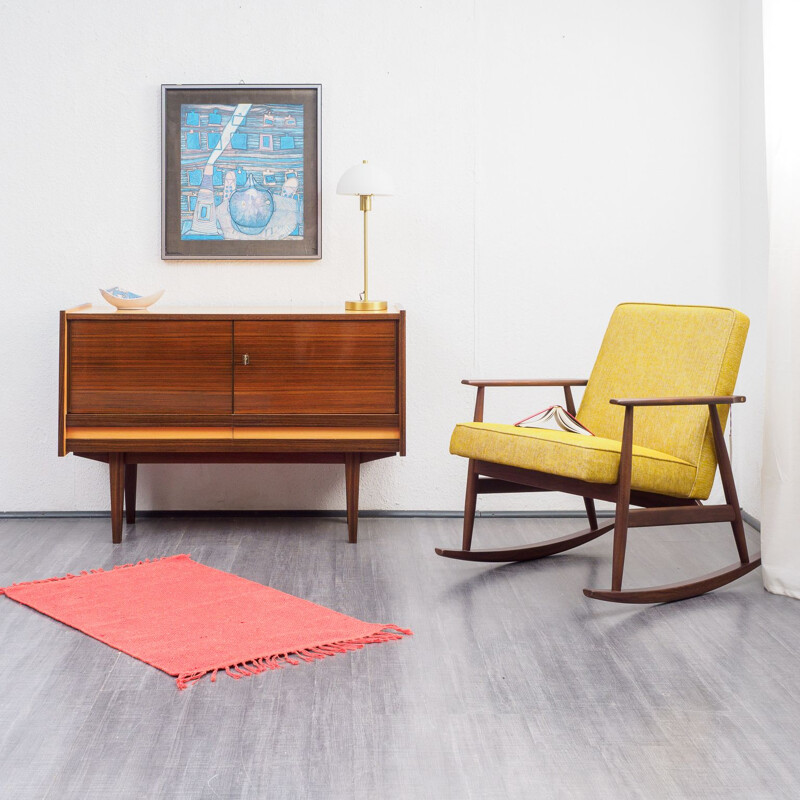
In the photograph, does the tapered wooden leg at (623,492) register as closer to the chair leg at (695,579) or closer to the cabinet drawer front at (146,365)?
the chair leg at (695,579)

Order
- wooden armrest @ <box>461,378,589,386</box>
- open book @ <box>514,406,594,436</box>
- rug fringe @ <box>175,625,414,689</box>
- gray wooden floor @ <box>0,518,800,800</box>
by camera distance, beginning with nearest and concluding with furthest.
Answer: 1. gray wooden floor @ <box>0,518,800,800</box>
2. rug fringe @ <box>175,625,414,689</box>
3. open book @ <box>514,406,594,436</box>
4. wooden armrest @ <box>461,378,589,386</box>

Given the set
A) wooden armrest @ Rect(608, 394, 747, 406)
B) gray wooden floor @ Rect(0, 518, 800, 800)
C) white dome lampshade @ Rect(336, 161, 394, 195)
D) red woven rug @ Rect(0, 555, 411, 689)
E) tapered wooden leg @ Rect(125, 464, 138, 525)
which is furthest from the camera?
tapered wooden leg @ Rect(125, 464, 138, 525)

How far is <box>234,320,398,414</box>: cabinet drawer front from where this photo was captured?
3670 mm

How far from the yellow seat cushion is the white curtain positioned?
0.32m

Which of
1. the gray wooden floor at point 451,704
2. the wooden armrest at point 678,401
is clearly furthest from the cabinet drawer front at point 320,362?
the wooden armrest at point 678,401

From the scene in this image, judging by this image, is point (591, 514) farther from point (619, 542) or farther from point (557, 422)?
point (619, 542)

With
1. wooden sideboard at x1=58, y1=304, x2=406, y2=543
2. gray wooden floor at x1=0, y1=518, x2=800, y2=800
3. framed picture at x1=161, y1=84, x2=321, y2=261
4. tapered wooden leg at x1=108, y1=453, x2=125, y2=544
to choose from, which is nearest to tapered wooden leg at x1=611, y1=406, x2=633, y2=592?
gray wooden floor at x1=0, y1=518, x2=800, y2=800

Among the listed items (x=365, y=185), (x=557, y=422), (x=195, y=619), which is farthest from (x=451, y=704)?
(x=365, y=185)

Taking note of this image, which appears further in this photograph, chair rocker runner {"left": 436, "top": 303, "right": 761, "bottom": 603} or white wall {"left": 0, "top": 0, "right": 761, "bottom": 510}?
white wall {"left": 0, "top": 0, "right": 761, "bottom": 510}

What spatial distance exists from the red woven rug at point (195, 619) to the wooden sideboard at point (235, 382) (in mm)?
584

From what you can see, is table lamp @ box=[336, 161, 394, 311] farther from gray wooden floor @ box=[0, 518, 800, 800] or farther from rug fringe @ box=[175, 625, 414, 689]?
rug fringe @ box=[175, 625, 414, 689]

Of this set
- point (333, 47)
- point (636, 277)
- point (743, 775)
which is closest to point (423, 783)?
point (743, 775)

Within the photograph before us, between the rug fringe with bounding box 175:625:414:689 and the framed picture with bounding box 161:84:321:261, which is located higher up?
the framed picture with bounding box 161:84:321:261

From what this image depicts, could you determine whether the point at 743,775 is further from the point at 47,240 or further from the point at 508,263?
the point at 47,240
